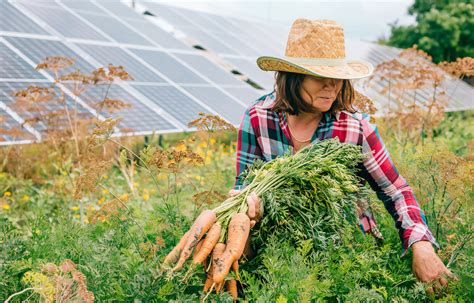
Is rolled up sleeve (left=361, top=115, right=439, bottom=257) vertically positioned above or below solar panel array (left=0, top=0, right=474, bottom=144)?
above

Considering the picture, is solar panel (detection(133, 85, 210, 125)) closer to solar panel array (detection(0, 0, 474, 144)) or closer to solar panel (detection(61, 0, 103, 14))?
solar panel array (detection(0, 0, 474, 144))

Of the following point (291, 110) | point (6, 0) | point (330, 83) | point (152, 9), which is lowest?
point (152, 9)

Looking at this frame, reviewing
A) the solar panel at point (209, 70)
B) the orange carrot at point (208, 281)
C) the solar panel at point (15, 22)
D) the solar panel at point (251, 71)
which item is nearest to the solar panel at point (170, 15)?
the solar panel at point (251, 71)

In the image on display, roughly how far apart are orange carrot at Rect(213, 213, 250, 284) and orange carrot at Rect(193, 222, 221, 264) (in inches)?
1.9

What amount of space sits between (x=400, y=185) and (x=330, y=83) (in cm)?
61

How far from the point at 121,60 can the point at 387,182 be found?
510cm

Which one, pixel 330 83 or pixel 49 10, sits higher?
pixel 330 83

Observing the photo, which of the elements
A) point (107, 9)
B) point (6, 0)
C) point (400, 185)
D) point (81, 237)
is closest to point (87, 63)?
point (6, 0)

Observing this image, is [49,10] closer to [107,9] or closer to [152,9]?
[107,9]

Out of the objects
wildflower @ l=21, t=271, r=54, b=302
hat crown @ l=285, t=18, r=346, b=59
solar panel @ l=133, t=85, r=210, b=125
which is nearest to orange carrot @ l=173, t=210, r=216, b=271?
wildflower @ l=21, t=271, r=54, b=302

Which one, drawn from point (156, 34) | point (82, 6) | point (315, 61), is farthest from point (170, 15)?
point (315, 61)

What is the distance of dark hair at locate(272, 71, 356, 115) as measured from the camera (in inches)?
110

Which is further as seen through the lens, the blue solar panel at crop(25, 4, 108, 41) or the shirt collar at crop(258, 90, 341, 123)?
the blue solar panel at crop(25, 4, 108, 41)

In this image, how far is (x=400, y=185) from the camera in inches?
111
